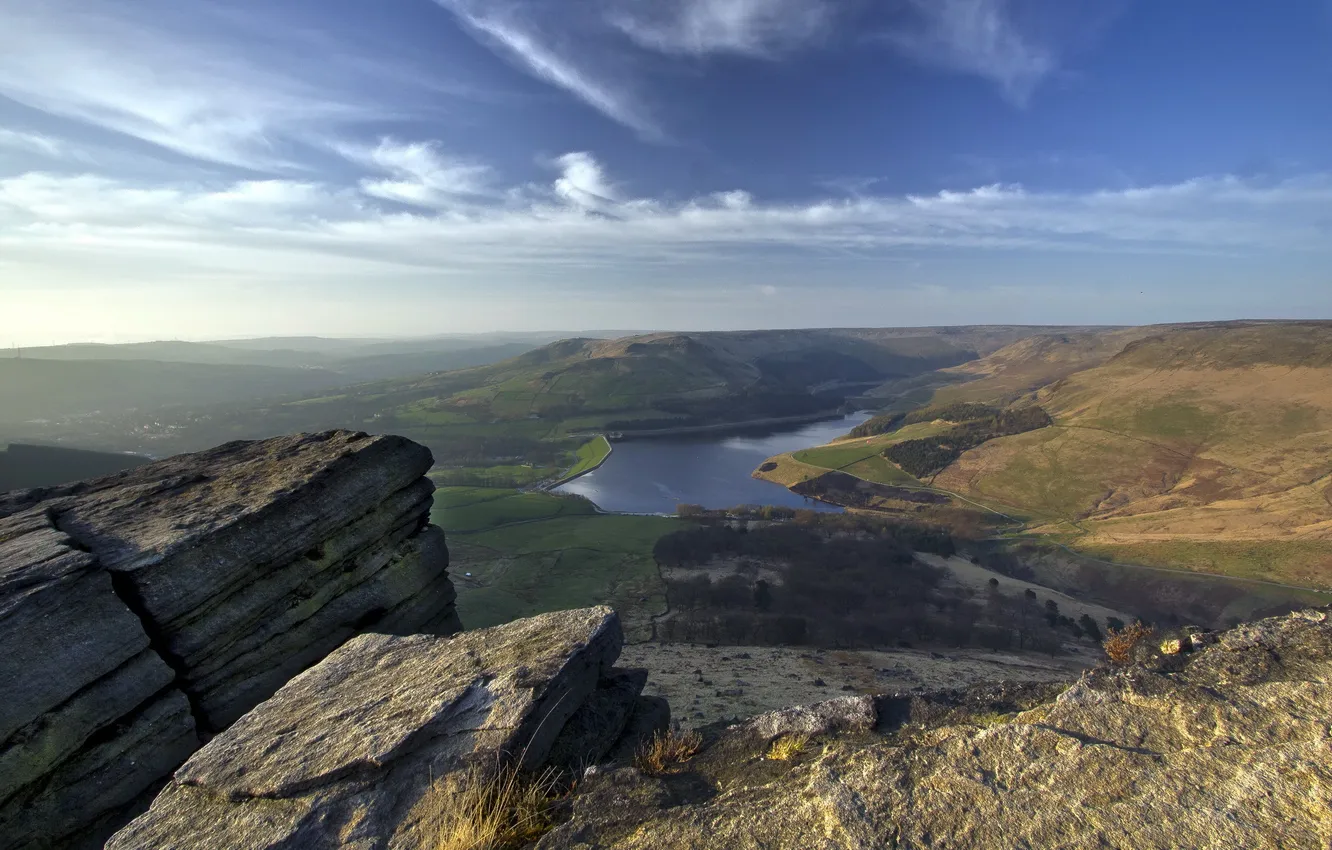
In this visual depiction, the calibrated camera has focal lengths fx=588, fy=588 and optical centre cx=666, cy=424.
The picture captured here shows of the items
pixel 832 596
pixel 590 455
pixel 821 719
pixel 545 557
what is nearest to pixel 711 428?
pixel 590 455

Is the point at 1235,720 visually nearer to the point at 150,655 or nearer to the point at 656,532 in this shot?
the point at 150,655

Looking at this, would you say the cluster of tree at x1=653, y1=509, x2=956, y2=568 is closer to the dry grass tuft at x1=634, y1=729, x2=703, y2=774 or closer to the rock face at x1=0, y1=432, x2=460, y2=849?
the rock face at x1=0, y1=432, x2=460, y2=849

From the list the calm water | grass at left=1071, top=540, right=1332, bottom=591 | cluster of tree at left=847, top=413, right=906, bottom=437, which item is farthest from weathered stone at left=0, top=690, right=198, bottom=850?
cluster of tree at left=847, top=413, right=906, bottom=437

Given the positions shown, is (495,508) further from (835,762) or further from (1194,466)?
(1194,466)

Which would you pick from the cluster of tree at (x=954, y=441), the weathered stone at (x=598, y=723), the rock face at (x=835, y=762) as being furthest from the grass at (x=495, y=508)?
the rock face at (x=835, y=762)

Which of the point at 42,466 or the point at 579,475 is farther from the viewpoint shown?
the point at 579,475

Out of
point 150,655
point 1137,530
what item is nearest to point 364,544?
point 150,655

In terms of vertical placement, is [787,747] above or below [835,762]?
below

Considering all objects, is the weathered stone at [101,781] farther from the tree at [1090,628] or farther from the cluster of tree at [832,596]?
the tree at [1090,628]
